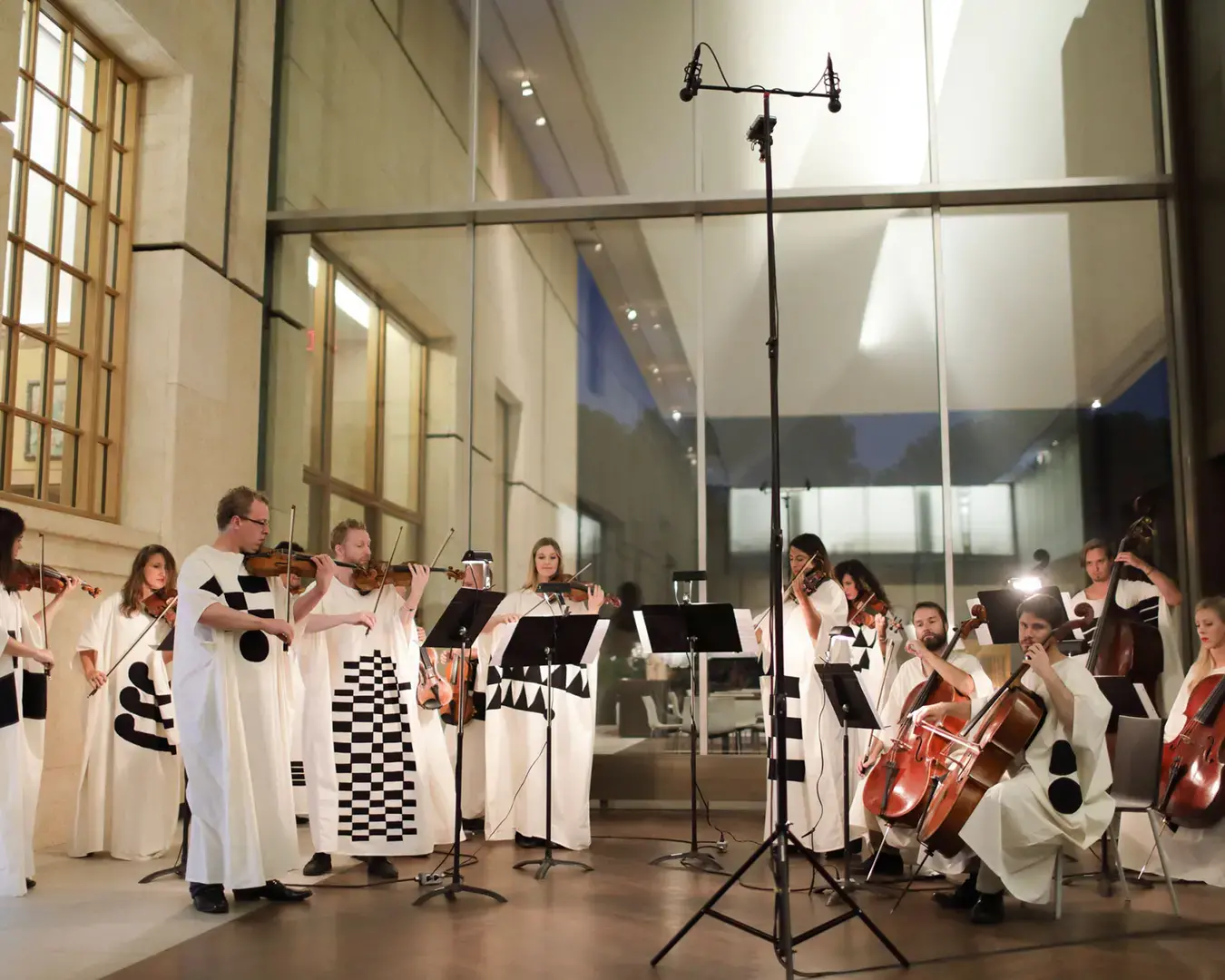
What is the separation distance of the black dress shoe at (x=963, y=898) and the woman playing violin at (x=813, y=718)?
120 cm

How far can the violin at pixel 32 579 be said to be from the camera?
5.41m

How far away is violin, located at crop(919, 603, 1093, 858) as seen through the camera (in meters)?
4.73

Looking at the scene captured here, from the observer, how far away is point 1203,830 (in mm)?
5523

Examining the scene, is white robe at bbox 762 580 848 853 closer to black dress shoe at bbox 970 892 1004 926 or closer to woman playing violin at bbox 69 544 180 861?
black dress shoe at bbox 970 892 1004 926

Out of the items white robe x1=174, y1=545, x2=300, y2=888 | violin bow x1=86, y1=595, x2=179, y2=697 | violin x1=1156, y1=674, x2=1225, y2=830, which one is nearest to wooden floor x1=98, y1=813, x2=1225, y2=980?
white robe x1=174, y1=545, x2=300, y2=888

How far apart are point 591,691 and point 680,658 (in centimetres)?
180

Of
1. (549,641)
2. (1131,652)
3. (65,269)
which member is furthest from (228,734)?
(1131,652)

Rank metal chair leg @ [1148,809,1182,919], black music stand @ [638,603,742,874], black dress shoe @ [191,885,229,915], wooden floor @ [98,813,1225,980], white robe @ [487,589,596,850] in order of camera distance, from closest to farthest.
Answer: wooden floor @ [98,813,1225,980], black dress shoe @ [191,885,229,915], metal chair leg @ [1148,809,1182,919], black music stand @ [638,603,742,874], white robe @ [487,589,596,850]

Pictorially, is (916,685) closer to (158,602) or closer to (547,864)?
(547,864)

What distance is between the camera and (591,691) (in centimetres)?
693

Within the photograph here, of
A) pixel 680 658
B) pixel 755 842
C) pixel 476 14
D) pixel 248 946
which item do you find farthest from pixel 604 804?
pixel 476 14

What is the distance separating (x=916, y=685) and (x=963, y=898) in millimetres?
1713

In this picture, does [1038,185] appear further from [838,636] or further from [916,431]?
[838,636]

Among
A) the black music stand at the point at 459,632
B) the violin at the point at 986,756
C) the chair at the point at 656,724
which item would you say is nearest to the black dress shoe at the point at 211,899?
the black music stand at the point at 459,632
